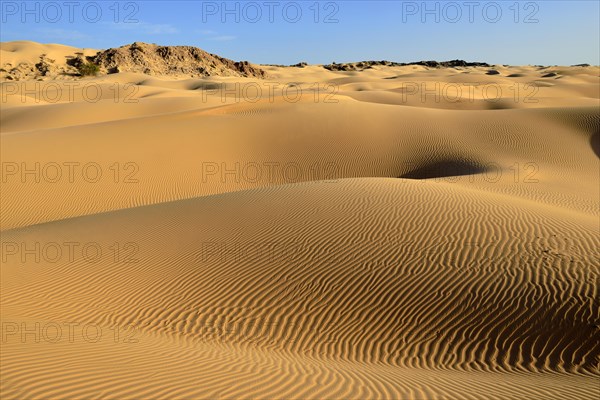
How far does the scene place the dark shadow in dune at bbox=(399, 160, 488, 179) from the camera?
19016 millimetres

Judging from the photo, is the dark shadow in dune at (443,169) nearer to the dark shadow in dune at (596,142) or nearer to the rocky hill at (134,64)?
the dark shadow in dune at (596,142)

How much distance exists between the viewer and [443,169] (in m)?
19.5

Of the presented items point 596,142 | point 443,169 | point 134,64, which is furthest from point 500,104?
point 134,64

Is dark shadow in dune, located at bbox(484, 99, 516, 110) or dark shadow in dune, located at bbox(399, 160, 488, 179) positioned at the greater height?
dark shadow in dune, located at bbox(484, 99, 516, 110)

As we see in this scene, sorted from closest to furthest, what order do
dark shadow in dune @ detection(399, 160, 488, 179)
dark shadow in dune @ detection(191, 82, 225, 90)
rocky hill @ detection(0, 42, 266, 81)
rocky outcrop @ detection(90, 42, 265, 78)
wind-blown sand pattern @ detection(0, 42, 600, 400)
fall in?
wind-blown sand pattern @ detection(0, 42, 600, 400)
dark shadow in dune @ detection(399, 160, 488, 179)
dark shadow in dune @ detection(191, 82, 225, 90)
rocky hill @ detection(0, 42, 266, 81)
rocky outcrop @ detection(90, 42, 265, 78)

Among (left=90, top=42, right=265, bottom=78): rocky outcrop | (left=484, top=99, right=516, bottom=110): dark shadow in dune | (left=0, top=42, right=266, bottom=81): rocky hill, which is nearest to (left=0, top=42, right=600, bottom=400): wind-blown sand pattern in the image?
(left=484, top=99, right=516, bottom=110): dark shadow in dune

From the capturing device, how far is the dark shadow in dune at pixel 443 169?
19016 millimetres

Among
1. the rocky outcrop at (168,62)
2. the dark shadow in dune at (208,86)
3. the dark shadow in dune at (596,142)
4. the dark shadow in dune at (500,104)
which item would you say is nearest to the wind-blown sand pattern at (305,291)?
the dark shadow in dune at (596,142)

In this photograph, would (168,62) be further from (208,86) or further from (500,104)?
(500,104)

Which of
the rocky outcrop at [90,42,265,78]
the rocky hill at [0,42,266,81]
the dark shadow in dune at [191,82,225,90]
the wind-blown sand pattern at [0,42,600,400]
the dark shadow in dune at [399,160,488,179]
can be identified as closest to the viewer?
the wind-blown sand pattern at [0,42,600,400]

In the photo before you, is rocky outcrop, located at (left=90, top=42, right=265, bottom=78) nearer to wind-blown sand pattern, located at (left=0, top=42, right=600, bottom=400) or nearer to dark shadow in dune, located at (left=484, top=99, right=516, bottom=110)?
dark shadow in dune, located at (left=484, top=99, right=516, bottom=110)

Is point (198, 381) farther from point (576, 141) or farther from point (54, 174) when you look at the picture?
point (576, 141)

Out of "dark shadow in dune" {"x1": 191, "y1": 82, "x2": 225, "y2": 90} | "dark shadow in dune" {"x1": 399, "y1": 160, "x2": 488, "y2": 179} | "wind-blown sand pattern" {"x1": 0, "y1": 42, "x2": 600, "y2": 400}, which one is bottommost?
"wind-blown sand pattern" {"x1": 0, "y1": 42, "x2": 600, "y2": 400}

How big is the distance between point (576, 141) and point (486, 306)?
19499 mm
